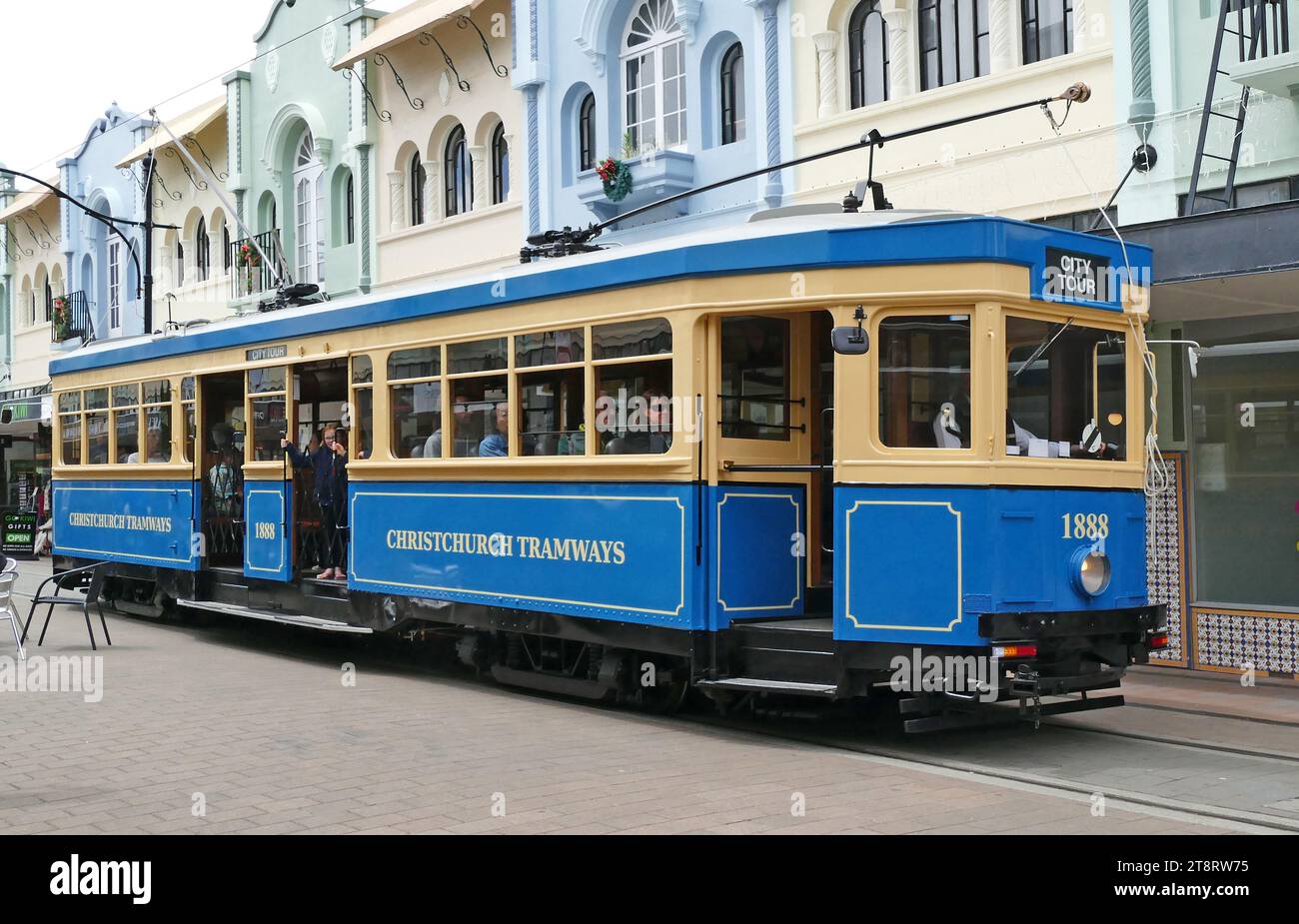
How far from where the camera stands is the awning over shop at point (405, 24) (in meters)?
21.1

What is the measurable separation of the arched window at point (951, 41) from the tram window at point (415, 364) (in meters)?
6.36

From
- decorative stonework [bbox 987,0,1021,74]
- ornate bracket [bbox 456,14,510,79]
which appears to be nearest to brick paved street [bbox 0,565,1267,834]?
decorative stonework [bbox 987,0,1021,74]

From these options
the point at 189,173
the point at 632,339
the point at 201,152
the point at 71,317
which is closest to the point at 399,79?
the point at 201,152

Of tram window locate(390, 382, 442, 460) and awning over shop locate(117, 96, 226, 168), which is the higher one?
awning over shop locate(117, 96, 226, 168)

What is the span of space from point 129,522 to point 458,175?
828 cm

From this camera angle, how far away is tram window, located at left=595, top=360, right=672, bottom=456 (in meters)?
9.61

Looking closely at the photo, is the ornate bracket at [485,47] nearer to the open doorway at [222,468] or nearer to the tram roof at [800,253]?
the open doorway at [222,468]

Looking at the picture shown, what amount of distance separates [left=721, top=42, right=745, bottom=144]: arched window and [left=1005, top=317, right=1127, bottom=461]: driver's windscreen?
896cm

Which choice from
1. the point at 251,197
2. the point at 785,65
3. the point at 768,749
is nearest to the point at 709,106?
the point at 785,65

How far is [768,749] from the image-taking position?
8977 mm

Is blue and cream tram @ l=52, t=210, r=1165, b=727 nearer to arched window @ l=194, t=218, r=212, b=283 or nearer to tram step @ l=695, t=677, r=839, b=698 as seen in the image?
tram step @ l=695, t=677, r=839, b=698

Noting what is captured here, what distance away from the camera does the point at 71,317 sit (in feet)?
117

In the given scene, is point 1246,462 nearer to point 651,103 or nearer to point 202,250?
point 651,103

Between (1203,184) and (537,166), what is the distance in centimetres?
1032
